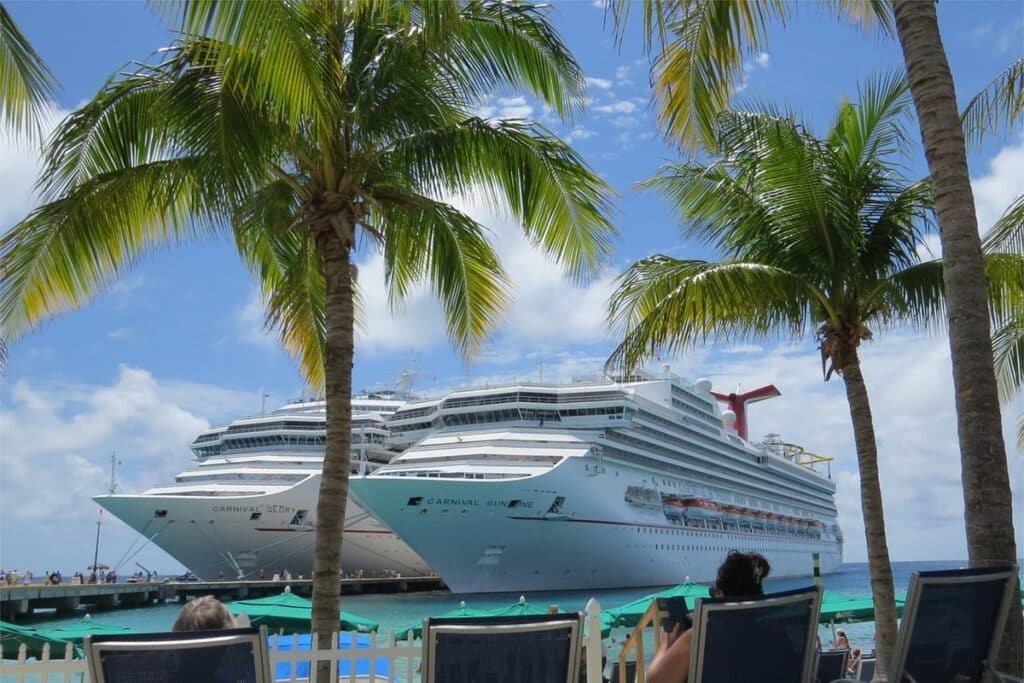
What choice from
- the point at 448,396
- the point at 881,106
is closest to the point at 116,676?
the point at 881,106

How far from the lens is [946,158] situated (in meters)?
5.11

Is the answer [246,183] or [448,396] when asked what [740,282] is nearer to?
[246,183]

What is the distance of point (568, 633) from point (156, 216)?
6.26 m

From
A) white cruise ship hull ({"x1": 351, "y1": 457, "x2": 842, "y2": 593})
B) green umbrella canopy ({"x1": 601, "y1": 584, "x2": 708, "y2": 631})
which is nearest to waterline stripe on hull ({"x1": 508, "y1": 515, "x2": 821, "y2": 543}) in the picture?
white cruise ship hull ({"x1": 351, "y1": 457, "x2": 842, "y2": 593})

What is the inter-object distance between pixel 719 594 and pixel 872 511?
5.62 metres

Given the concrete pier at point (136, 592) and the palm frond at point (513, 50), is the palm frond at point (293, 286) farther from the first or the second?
the concrete pier at point (136, 592)

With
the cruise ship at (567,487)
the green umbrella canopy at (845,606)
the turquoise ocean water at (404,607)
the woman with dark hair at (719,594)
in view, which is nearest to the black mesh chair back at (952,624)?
the woman with dark hair at (719,594)

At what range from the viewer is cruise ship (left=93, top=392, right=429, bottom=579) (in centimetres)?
3838

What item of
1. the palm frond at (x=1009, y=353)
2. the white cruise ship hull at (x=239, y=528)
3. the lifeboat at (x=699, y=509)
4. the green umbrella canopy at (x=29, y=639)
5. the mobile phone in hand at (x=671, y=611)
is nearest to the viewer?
the mobile phone in hand at (x=671, y=611)

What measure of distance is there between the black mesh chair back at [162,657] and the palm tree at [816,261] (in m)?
6.47

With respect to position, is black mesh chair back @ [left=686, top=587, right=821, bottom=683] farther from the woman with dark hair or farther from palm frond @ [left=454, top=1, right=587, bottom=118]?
palm frond @ [left=454, top=1, right=587, bottom=118]

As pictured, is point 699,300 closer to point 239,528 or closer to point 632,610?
point 632,610

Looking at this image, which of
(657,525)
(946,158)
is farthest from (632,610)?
(657,525)

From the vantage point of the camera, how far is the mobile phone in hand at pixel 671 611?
156 inches
